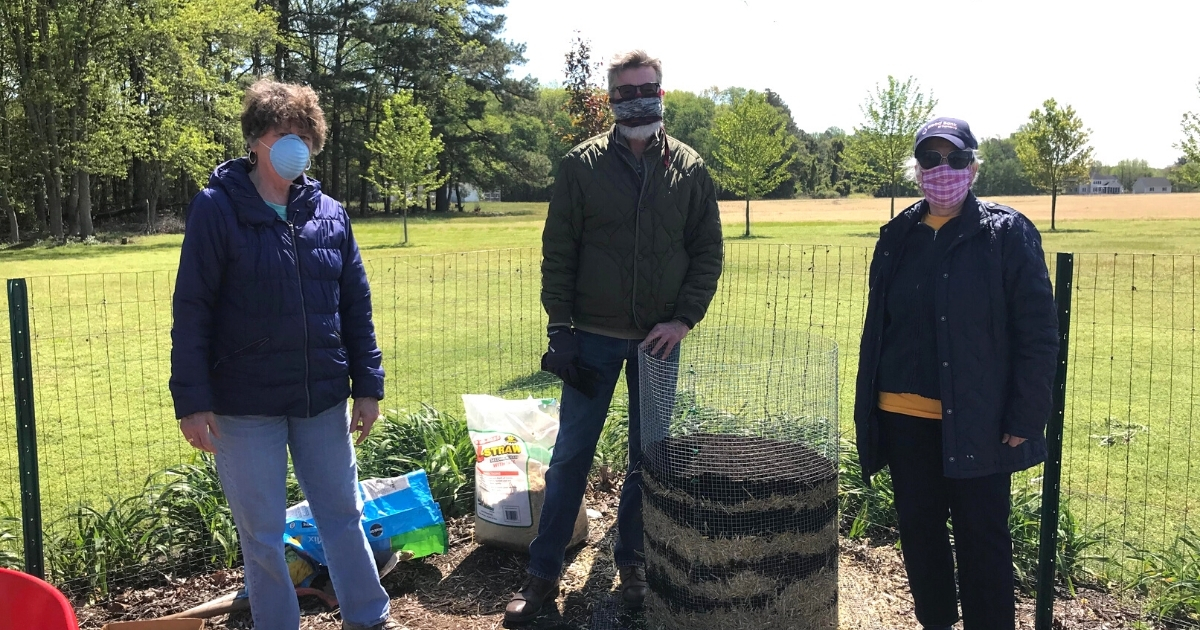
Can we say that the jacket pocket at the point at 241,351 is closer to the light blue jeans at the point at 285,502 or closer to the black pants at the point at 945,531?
the light blue jeans at the point at 285,502

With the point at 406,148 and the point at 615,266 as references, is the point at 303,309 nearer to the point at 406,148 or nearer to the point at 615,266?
the point at 615,266

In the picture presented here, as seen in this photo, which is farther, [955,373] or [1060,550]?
[1060,550]

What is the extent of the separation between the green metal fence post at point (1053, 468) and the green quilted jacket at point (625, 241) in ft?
4.11

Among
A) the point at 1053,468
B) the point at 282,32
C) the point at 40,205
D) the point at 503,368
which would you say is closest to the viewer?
the point at 1053,468

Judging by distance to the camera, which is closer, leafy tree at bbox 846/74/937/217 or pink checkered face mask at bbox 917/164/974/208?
pink checkered face mask at bbox 917/164/974/208

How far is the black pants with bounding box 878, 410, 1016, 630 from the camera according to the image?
8.96 ft

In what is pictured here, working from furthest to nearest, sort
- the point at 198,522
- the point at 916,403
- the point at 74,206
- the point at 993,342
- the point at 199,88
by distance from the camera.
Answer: the point at 199,88, the point at 74,206, the point at 198,522, the point at 916,403, the point at 993,342

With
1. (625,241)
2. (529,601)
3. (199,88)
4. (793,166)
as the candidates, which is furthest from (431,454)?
(793,166)

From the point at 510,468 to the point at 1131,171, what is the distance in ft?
489

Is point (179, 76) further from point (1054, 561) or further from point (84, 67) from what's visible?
point (1054, 561)

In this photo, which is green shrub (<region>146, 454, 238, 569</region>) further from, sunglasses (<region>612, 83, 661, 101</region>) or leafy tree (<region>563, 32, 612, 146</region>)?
leafy tree (<region>563, 32, 612, 146</region>)

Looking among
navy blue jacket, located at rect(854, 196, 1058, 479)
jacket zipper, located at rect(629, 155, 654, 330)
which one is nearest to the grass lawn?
navy blue jacket, located at rect(854, 196, 1058, 479)

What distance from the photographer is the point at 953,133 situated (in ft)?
8.98

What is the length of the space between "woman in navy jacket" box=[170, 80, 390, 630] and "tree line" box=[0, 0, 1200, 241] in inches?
597
